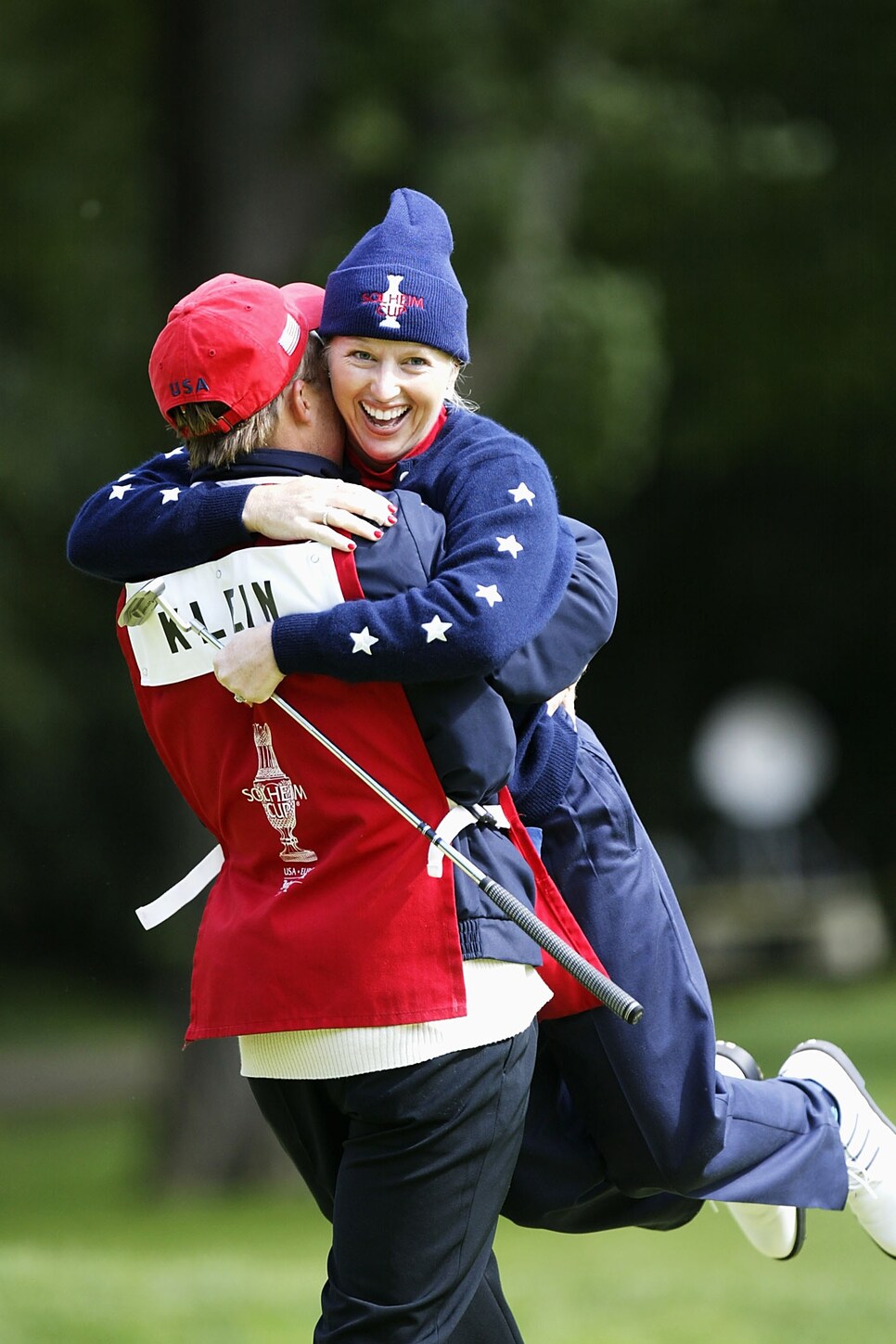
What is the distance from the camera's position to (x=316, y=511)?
2.53 m

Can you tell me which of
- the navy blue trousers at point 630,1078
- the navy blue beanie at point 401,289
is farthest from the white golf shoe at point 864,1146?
the navy blue beanie at point 401,289

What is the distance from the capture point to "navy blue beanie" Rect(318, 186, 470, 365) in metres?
2.72

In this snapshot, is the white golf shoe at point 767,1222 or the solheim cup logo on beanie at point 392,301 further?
the white golf shoe at point 767,1222

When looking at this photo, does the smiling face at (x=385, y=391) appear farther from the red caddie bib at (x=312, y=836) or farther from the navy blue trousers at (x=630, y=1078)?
the navy blue trousers at (x=630, y=1078)

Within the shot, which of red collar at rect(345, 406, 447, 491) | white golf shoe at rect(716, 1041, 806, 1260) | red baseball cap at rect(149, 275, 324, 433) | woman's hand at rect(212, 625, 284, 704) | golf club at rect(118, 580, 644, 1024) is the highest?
red baseball cap at rect(149, 275, 324, 433)

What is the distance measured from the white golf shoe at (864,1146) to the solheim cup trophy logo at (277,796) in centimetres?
136

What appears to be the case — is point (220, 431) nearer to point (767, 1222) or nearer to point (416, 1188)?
point (416, 1188)

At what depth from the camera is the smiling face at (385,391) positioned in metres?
2.71

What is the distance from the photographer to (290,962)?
2600 mm

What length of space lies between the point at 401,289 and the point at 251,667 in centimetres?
59

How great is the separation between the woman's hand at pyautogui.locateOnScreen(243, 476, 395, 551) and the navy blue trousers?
0.69 meters

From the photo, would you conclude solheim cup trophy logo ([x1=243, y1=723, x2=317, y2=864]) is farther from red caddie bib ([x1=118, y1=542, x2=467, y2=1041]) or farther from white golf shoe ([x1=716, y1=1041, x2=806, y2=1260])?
white golf shoe ([x1=716, y1=1041, x2=806, y2=1260])

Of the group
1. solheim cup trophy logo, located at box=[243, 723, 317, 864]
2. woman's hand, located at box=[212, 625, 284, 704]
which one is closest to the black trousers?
solheim cup trophy logo, located at box=[243, 723, 317, 864]

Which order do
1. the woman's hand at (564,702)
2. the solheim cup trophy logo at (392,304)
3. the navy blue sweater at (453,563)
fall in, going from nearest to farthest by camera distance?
the navy blue sweater at (453,563) < the solheim cup trophy logo at (392,304) < the woman's hand at (564,702)
